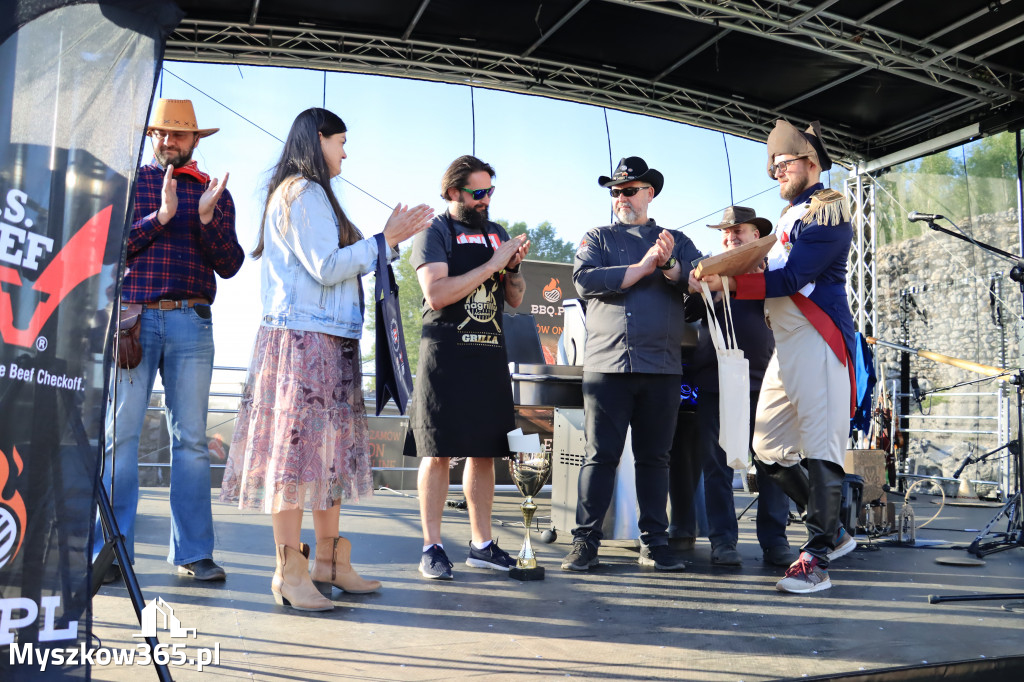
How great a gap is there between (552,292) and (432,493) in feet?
18.1

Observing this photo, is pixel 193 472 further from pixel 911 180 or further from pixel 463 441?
pixel 911 180

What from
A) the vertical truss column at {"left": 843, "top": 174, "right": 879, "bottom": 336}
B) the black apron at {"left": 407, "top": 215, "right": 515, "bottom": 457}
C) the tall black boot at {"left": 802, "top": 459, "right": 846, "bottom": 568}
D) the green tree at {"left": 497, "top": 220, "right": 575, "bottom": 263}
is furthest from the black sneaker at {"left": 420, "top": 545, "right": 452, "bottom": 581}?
the vertical truss column at {"left": 843, "top": 174, "right": 879, "bottom": 336}

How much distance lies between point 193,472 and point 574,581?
158 cm

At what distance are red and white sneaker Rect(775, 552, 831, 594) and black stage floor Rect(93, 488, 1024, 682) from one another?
0.17 feet

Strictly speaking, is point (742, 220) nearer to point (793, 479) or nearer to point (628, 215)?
point (628, 215)

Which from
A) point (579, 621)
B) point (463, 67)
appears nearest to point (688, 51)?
point (463, 67)

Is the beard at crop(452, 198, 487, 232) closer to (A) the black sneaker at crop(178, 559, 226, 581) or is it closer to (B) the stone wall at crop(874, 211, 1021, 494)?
(A) the black sneaker at crop(178, 559, 226, 581)

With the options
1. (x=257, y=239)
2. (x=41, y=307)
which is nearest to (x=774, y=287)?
(x=257, y=239)

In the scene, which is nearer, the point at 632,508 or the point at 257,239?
the point at 257,239

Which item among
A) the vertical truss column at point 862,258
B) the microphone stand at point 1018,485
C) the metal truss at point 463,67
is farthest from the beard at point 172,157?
the vertical truss column at point 862,258

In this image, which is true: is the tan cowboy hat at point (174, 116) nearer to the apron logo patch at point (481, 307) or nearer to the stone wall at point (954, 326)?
the apron logo patch at point (481, 307)

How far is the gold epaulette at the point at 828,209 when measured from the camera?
124 inches

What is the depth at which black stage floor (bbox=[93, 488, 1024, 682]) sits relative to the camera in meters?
2.03

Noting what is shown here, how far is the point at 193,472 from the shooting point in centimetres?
313
